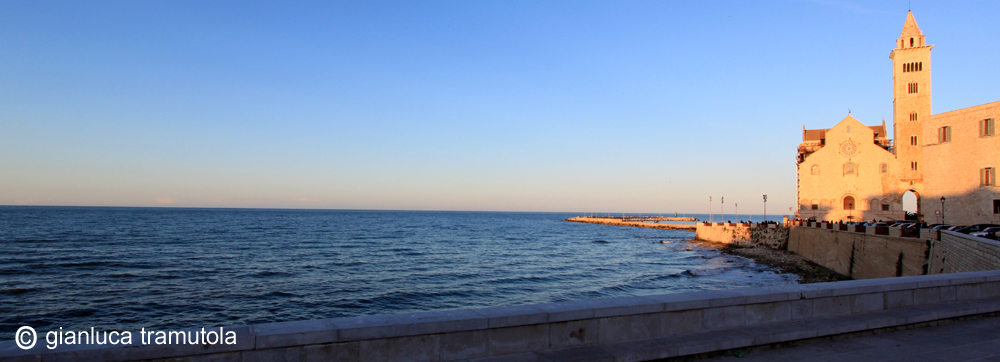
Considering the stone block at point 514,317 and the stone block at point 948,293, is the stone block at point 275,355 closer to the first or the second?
the stone block at point 514,317

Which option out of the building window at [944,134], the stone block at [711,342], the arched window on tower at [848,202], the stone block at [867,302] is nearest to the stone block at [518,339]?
the stone block at [711,342]

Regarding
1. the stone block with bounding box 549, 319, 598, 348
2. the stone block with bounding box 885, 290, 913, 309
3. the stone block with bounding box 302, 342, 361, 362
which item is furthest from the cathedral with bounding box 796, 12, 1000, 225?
the stone block with bounding box 302, 342, 361, 362

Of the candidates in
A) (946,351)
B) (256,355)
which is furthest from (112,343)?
(946,351)

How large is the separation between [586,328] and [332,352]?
3.00m

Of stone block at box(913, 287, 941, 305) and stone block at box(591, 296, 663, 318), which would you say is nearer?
stone block at box(591, 296, 663, 318)

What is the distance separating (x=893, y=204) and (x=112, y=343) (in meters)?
76.3

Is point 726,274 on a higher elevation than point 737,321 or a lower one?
lower

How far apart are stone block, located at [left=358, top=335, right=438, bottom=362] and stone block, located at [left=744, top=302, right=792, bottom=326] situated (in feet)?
14.9

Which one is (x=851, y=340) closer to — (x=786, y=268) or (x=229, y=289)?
(x=229, y=289)

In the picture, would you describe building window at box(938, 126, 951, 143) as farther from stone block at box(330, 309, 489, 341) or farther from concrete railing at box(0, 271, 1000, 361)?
stone block at box(330, 309, 489, 341)

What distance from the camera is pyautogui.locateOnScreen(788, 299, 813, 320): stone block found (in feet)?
25.1

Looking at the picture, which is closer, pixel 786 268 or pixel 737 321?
pixel 737 321

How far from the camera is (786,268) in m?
40.8

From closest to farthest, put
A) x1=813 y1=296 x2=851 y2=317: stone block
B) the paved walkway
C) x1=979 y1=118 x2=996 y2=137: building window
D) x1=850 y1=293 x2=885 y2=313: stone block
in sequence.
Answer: the paved walkway → x1=813 y1=296 x2=851 y2=317: stone block → x1=850 y1=293 x2=885 y2=313: stone block → x1=979 y1=118 x2=996 y2=137: building window
